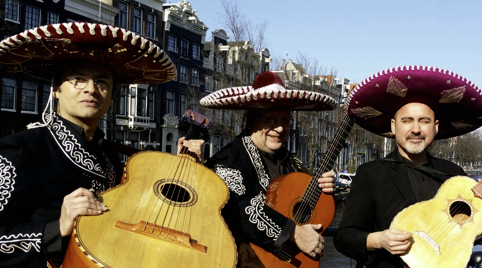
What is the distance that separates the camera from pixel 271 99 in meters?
3.01

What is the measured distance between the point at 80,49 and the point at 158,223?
3.19 ft

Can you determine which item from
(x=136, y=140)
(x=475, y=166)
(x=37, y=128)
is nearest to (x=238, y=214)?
(x=37, y=128)

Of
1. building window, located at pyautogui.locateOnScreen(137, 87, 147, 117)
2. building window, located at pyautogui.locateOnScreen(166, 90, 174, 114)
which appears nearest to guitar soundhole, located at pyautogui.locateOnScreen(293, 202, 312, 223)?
building window, located at pyautogui.locateOnScreen(137, 87, 147, 117)

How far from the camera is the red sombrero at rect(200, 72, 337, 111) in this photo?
9.83 ft

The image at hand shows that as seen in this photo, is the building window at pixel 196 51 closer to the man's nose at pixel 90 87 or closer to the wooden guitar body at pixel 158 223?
the man's nose at pixel 90 87

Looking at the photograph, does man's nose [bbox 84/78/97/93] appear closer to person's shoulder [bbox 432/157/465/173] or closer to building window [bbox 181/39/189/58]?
person's shoulder [bbox 432/157/465/173]

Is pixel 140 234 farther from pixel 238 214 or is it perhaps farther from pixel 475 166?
pixel 475 166

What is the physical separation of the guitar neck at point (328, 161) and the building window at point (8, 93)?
63.0ft

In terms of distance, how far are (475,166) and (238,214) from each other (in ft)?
320

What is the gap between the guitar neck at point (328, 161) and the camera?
10.0 ft

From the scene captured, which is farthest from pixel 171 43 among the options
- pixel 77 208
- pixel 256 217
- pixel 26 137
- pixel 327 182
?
pixel 77 208

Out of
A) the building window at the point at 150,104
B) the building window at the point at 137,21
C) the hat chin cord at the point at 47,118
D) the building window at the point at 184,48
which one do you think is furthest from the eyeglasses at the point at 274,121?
the building window at the point at 184,48

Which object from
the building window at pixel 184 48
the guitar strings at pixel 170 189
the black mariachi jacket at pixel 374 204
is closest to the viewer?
the guitar strings at pixel 170 189

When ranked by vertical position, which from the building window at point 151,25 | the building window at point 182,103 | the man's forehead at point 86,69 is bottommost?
the man's forehead at point 86,69
